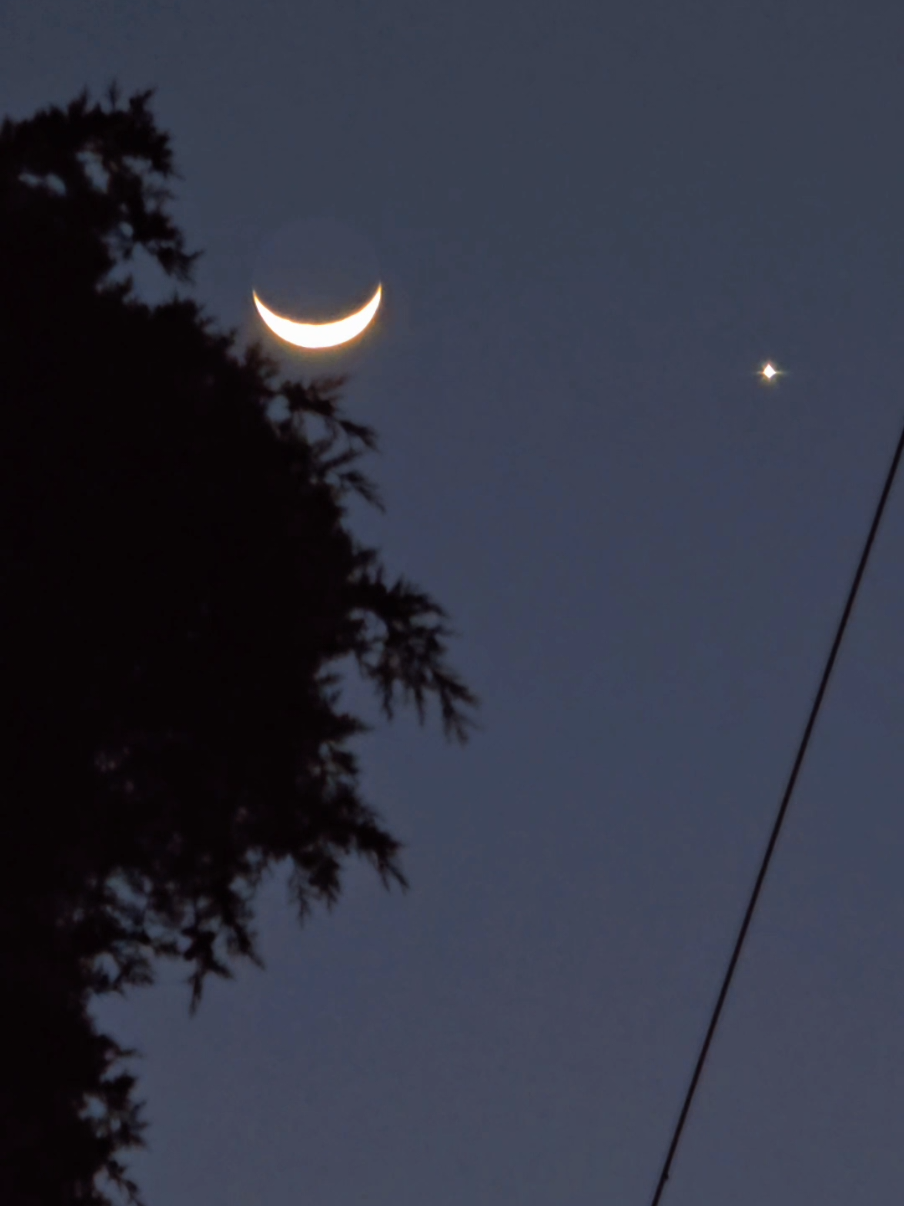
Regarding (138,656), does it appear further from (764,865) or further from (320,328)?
(320,328)

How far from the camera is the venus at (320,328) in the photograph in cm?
903

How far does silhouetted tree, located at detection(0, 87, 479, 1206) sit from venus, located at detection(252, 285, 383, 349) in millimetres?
2579

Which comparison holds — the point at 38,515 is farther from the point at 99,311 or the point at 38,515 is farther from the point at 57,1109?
the point at 57,1109

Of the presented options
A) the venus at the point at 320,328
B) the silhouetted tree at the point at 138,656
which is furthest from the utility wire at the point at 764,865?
the venus at the point at 320,328

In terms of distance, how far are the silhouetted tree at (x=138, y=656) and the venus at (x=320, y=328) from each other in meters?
2.58

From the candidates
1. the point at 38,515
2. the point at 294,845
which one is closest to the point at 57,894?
the point at 294,845

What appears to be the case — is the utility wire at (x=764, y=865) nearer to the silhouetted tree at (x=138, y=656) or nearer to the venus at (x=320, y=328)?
the silhouetted tree at (x=138, y=656)

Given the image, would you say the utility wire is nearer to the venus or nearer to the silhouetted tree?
the silhouetted tree

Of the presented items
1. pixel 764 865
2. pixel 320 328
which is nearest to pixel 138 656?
pixel 764 865

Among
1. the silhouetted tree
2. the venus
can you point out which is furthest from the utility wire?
the venus

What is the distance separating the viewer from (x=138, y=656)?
545cm

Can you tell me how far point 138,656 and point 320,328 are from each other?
4.54 m

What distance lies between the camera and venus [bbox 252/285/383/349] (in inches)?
355

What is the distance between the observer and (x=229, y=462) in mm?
5938
